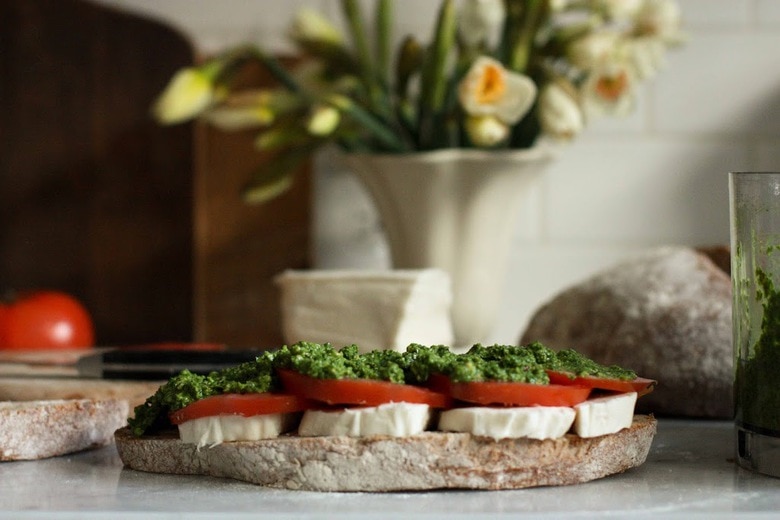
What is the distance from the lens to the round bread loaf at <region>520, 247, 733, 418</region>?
1.21 m

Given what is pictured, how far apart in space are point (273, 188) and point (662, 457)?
967 mm

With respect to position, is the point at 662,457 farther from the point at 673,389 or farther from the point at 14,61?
the point at 14,61

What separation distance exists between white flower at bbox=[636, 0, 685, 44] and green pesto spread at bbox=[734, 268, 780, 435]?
A: 2.98 feet

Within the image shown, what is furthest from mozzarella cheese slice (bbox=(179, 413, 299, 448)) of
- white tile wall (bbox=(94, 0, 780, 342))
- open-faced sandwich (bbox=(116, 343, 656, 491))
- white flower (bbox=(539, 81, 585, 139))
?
white tile wall (bbox=(94, 0, 780, 342))

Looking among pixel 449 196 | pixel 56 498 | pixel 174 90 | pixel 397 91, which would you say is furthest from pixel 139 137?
pixel 56 498

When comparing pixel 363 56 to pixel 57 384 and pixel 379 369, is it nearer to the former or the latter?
pixel 57 384

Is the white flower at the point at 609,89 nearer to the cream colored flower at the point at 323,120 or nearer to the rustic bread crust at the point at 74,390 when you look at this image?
the cream colored flower at the point at 323,120

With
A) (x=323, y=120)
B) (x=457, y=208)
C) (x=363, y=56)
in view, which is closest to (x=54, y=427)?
(x=323, y=120)

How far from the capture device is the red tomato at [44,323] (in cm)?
186

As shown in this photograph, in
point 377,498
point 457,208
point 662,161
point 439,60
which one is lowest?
point 377,498

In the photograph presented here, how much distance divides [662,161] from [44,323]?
3.69 feet

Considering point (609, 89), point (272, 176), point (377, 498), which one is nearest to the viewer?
point (377, 498)

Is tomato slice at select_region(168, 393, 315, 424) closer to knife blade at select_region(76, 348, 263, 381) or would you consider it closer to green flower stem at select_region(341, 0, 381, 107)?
knife blade at select_region(76, 348, 263, 381)

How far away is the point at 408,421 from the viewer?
0.83 m
